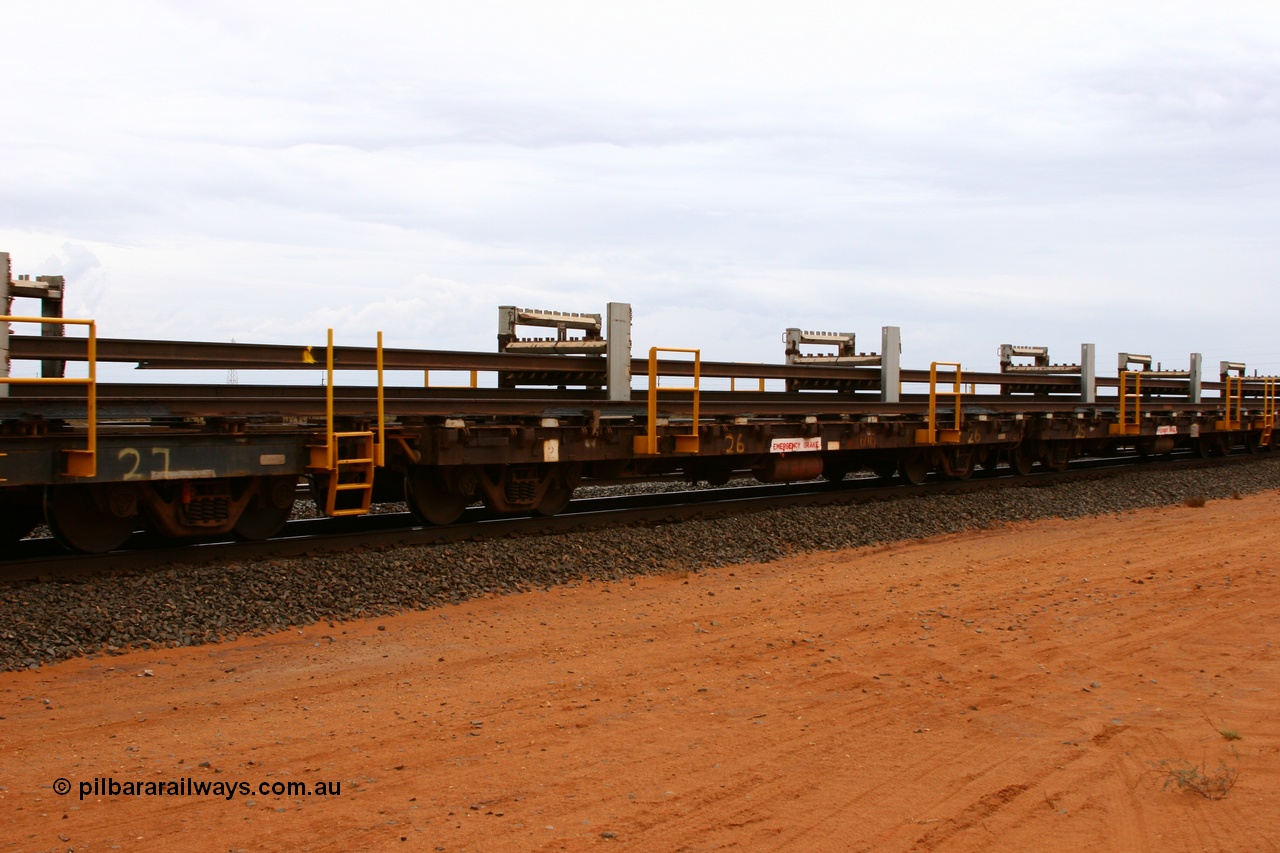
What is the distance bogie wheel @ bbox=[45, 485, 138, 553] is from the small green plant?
7282 mm

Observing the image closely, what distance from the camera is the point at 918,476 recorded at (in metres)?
16.0

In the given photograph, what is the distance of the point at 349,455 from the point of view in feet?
29.9

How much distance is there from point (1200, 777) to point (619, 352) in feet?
24.5

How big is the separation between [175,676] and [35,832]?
7.53 ft

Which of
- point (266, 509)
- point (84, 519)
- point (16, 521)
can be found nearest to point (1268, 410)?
point (266, 509)

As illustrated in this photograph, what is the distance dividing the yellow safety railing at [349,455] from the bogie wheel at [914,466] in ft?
29.3

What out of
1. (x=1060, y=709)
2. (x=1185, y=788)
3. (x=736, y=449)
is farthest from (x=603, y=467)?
(x=1185, y=788)

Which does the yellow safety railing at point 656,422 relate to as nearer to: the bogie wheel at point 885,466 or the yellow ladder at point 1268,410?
the bogie wheel at point 885,466

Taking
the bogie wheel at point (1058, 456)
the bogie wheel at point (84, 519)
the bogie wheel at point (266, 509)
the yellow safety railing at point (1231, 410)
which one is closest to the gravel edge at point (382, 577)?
the bogie wheel at point (84, 519)

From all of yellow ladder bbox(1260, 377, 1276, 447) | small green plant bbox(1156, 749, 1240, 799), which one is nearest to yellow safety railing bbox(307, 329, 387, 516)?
small green plant bbox(1156, 749, 1240, 799)

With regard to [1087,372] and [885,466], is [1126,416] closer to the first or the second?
[1087,372]

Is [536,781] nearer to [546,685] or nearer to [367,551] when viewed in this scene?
[546,685]

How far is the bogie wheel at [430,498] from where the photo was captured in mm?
10203

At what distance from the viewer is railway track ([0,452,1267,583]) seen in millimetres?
8070
